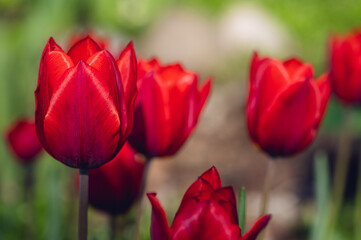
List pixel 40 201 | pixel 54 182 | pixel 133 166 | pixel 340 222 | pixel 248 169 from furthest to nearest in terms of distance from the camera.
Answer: pixel 248 169
pixel 340 222
pixel 40 201
pixel 54 182
pixel 133 166

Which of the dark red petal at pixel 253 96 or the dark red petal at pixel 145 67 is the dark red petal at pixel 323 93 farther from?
the dark red petal at pixel 145 67

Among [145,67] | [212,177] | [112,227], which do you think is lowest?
[112,227]

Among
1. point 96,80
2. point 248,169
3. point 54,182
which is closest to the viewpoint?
point 96,80

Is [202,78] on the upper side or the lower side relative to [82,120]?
upper

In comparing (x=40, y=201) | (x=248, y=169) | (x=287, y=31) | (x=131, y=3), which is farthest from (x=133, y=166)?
(x=131, y=3)

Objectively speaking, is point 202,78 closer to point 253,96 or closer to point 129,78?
point 253,96

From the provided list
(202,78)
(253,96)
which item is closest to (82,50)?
Result: (253,96)

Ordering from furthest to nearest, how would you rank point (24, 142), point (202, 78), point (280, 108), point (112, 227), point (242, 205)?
1. point (202, 78)
2. point (24, 142)
3. point (112, 227)
4. point (280, 108)
5. point (242, 205)

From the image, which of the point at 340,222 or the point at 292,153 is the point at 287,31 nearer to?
the point at 340,222
